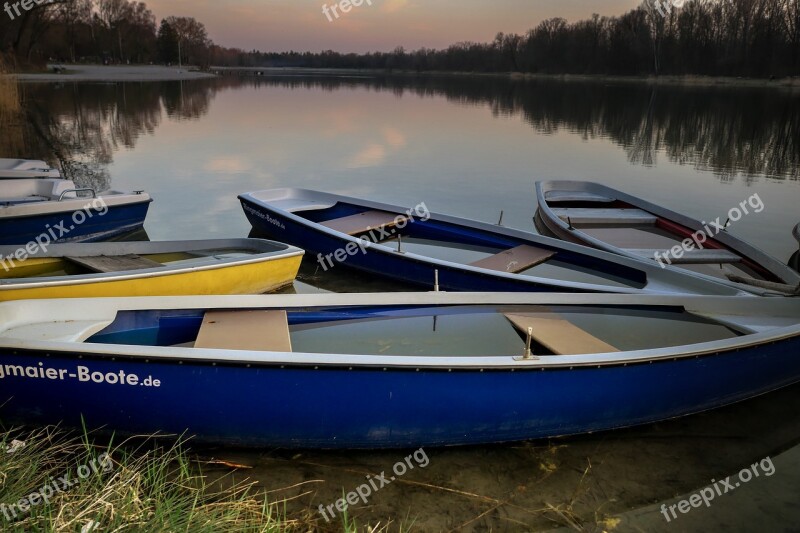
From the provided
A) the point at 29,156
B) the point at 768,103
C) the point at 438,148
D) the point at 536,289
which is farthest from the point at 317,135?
the point at 768,103

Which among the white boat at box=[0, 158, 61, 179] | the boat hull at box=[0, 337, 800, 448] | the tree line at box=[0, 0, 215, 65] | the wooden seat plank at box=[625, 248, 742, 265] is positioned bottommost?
the boat hull at box=[0, 337, 800, 448]

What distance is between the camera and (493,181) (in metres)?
15.7

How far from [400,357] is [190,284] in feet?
9.88

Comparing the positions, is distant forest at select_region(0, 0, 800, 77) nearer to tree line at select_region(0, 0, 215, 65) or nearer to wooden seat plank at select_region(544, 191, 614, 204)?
tree line at select_region(0, 0, 215, 65)

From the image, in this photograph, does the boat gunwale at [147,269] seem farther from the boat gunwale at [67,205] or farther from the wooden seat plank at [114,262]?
the boat gunwale at [67,205]

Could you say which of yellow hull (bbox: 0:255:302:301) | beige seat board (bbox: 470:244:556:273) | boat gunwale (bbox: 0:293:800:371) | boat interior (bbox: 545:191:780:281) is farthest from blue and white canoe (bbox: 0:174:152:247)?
boat interior (bbox: 545:191:780:281)

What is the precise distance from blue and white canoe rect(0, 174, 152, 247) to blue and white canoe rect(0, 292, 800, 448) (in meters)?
4.46

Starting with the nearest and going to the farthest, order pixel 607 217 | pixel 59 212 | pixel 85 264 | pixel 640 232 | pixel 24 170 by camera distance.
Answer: pixel 85 264
pixel 59 212
pixel 640 232
pixel 607 217
pixel 24 170

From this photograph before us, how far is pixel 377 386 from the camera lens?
3.88 meters

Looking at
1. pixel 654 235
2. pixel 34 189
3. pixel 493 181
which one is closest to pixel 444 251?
pixel 654 235

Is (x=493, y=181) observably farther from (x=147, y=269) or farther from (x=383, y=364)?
(x=383, y=364)

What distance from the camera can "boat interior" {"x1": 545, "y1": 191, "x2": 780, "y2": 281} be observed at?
7684 millimetres

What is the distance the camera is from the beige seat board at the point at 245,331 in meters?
4.30

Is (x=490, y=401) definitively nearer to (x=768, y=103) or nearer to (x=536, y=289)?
(x=536, y=289)
